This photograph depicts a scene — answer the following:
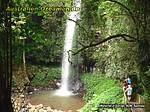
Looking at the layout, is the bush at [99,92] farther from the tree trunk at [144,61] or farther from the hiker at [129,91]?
the tree trunk at [144,61]

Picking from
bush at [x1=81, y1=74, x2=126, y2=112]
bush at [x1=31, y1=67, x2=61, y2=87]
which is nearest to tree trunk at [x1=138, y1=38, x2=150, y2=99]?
bush at [x1=81, y1=74, x2=126, y2=112]

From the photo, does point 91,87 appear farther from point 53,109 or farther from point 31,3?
point 31,3

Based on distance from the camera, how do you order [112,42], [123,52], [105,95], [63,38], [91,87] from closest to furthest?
1. [123,52]
2. [112,42]
3. [105,95]
4. [91,87]
5. [63,38]

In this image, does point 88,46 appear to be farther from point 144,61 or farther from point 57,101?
point 57,101

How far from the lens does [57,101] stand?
2080 centimetres

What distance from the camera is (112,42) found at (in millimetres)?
14086

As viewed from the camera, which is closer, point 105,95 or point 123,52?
point 123,52

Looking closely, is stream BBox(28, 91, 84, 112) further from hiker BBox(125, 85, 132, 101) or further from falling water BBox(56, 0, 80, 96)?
hiker BBox(125, 85, 132, 101)

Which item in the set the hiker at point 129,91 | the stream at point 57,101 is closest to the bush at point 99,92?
the hiker at point 129,91

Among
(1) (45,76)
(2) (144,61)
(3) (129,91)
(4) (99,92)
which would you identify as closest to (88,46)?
(2) (144,61)

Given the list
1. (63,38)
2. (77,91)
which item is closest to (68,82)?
(77,91)

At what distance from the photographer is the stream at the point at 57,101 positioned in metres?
19.2

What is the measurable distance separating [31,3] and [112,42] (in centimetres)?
837

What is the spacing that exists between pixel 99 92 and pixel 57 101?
3.04 meters
